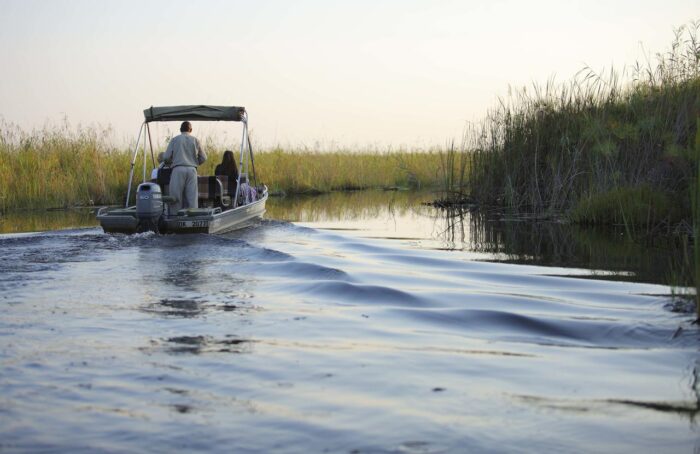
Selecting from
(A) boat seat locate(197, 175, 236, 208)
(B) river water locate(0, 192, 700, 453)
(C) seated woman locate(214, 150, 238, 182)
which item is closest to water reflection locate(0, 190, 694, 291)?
(B) river water locate(0, 192, 700, 453)

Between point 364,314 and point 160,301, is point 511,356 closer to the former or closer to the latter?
point 364,314

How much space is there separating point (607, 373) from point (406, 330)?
70.9 inches

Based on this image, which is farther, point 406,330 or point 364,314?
point 364,314

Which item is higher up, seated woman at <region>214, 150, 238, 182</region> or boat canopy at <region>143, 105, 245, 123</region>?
boat canopy at <region>143, 105, 245, 123</region>

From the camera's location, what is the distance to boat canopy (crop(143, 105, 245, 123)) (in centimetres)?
1559

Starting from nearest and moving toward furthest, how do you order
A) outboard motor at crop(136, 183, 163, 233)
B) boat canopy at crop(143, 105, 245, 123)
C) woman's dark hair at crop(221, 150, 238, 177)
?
outboard motor at crop(136, 183, 163, 233)
boat canopy at crop(143, 105, 245, 123)
woman's dark hair at crop(221, 150, 238, 177)

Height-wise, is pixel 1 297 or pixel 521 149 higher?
pixel 521 149

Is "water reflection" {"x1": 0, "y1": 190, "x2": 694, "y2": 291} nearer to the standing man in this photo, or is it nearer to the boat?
the boat

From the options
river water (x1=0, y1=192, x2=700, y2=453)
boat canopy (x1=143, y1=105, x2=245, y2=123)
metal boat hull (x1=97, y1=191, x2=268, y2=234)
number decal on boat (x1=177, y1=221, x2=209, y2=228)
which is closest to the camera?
river water (x1=0, y1=192, x2=700, y2=453)

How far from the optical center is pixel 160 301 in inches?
318

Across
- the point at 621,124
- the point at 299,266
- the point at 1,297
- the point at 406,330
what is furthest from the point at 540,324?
the point at 621,124

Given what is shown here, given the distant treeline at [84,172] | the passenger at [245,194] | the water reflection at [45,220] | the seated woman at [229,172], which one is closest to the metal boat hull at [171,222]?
the passenger at [245,194]

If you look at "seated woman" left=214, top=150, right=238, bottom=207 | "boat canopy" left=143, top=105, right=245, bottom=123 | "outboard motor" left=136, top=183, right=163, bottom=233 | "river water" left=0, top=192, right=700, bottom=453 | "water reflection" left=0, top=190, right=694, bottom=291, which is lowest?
"river water" left=0, top=192, right=700, bottom=453

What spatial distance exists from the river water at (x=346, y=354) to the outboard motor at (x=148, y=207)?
6.67 feet
